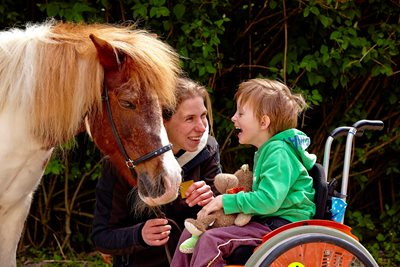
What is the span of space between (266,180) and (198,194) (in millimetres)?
310

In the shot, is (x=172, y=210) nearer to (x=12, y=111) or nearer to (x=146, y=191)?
(x=146, y=191)

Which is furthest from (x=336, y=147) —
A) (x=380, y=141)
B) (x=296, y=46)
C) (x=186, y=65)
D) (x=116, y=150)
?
(x=116, y=150)

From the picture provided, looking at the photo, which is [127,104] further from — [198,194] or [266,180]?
[266,180]

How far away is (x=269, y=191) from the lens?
276 centimetres

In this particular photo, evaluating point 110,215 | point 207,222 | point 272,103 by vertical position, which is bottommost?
point 110,215

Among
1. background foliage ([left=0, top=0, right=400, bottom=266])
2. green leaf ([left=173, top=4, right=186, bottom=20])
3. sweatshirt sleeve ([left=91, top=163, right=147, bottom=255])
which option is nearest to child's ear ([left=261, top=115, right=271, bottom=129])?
sweatshirt sleeve ([left=91, top=163, right=147, bottom=255])

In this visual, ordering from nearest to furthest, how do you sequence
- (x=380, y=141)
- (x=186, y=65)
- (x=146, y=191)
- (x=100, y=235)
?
(x=146, y=191)
(x=100, y=235)
(x=186, y=65)
(x=380, y=141)

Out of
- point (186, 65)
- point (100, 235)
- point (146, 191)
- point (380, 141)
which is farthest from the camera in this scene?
point (380, 141)

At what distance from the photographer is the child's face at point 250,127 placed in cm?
298

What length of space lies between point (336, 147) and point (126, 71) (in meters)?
2.85

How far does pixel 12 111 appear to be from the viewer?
9.29 feet

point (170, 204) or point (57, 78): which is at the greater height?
point (57, 78)

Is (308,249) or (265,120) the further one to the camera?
(265,120)

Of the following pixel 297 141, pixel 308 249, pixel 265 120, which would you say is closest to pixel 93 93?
pixel 265 120
